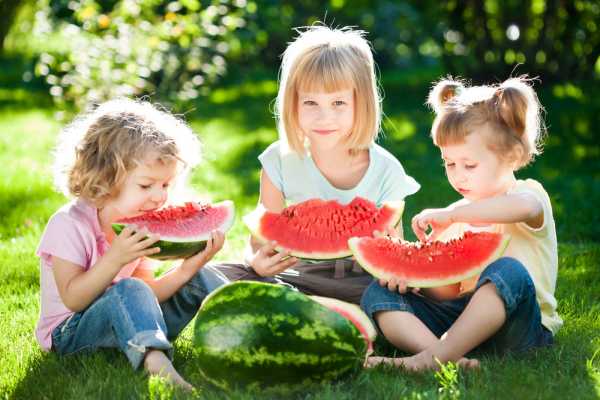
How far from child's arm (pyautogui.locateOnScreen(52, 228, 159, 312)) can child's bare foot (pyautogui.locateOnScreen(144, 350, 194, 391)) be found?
1.22ft

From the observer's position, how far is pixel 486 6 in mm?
11414

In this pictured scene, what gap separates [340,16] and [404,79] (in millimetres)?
1726

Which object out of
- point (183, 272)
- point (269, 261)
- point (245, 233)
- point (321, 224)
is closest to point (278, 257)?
point (269, 261)

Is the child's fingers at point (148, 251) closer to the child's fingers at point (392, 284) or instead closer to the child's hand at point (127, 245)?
the child's hand at point (127, 245)

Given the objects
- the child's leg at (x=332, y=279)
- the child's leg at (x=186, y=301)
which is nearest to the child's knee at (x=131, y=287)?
the child's leg at (x=186, y=301)

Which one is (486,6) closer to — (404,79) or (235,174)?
(404,79)

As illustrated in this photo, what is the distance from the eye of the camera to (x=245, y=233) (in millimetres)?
5824

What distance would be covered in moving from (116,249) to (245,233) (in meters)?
2.45

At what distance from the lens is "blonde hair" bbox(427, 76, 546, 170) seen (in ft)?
12.1

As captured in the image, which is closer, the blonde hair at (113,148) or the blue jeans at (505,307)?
the blue jeans at (505,307)

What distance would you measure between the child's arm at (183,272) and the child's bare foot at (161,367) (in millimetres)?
496

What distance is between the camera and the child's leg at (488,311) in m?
3.40

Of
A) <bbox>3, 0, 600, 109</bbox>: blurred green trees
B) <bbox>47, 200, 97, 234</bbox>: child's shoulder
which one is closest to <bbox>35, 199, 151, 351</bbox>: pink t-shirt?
<bbox>47, 200, 97, 234</bbox>: child's shoulder

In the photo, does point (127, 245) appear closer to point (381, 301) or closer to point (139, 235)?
point (139, 235)
